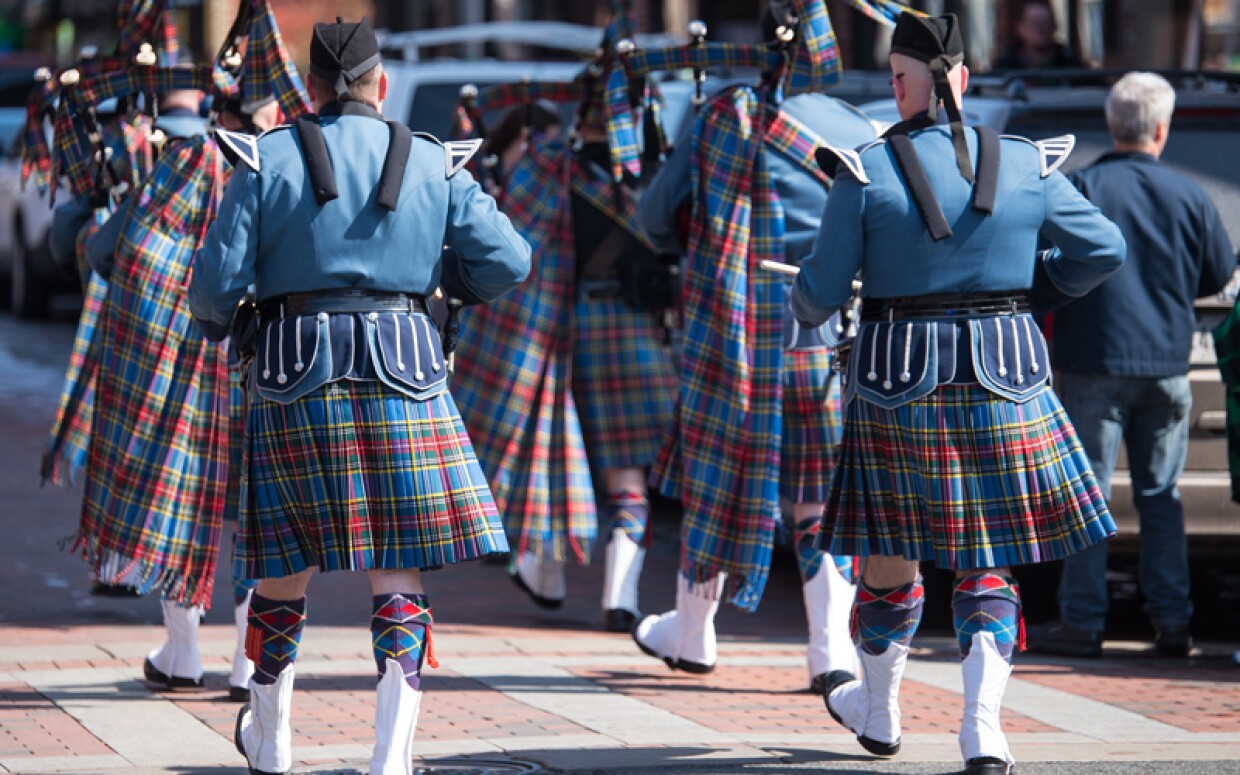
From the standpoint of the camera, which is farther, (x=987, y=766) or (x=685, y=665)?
(x=685, y=665)

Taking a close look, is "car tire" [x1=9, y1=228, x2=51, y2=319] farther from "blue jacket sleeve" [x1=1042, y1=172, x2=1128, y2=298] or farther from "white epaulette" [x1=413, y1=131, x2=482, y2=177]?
"blue jacket sleeve" [x1=1042, y1=172, x2=1128, y2=298]

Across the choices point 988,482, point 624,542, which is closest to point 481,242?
point 988,482

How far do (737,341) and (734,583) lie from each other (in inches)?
30.0

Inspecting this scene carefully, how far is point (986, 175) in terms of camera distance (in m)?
5.36

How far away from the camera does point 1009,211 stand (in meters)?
5.39

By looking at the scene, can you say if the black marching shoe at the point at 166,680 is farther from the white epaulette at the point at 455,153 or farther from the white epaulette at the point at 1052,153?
the white epaulette at the point at 1052,153

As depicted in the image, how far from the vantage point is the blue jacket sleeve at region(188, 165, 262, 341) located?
5043 mm

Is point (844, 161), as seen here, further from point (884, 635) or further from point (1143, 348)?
point (1143, 348)

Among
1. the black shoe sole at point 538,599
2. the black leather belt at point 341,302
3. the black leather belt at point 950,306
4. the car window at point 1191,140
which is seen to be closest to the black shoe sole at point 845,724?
the black leather belt at point 950,306

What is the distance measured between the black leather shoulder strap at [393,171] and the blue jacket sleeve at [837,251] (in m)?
1.08

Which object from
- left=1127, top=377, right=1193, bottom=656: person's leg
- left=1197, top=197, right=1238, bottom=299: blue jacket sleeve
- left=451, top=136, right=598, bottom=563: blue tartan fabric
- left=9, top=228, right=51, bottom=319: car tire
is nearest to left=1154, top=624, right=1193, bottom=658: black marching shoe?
left=1127, top=377, right=1193, bottom=656: person's leg

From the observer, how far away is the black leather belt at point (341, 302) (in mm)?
5082

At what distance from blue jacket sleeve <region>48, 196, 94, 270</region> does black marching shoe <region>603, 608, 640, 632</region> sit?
227cm

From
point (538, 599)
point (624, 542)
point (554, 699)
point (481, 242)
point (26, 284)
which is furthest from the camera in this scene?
point (26, 284)
